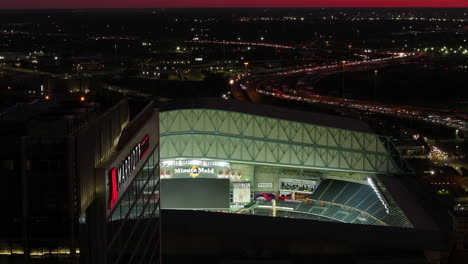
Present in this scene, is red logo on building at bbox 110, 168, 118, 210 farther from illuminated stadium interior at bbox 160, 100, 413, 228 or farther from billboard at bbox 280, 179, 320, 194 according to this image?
billboard at bbox 280, 179, 320, 194

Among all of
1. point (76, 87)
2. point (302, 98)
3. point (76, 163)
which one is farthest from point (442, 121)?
point (76, 163)

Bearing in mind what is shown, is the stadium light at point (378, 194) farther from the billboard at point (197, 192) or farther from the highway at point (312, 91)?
the highway at point (312, 91)

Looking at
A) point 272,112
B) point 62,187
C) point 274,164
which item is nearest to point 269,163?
point 274,164

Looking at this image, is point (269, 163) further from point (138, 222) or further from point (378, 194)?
point (138, 222)

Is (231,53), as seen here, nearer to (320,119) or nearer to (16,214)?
(320,119)

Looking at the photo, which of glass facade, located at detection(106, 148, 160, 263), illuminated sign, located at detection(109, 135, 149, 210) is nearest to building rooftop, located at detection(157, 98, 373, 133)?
glass facade, located at detection(106, 148, 160, 263)
